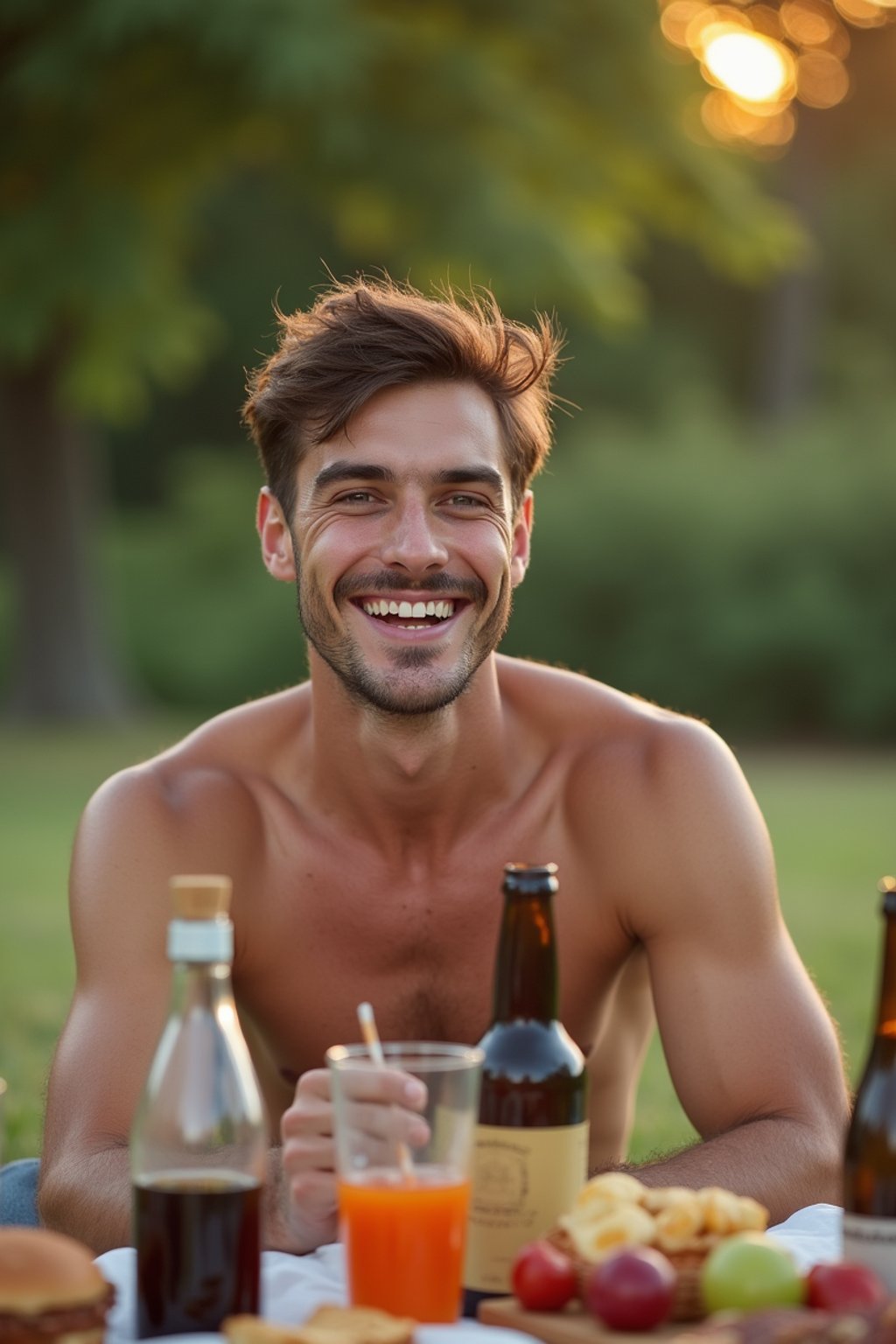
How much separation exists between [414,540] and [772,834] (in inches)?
430

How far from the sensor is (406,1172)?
2.00 metres

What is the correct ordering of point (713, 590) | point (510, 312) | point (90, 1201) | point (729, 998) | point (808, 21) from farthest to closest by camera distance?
point (808, 21)
point (713, 590)
point (510, 312)
point (729, 998)
point (90, 1201)

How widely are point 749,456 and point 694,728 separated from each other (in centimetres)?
2136

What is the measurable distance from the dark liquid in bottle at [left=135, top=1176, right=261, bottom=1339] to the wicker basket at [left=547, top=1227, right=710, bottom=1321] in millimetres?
339

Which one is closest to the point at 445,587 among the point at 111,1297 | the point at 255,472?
the point at 111,1297

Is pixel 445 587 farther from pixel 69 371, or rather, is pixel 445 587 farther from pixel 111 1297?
pixel 69 371

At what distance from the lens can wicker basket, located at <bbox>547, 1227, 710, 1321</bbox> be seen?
196cm

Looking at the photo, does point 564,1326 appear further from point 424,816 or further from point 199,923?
point 424,816

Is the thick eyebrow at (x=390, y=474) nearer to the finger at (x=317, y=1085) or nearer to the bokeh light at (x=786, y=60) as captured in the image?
the finger at (x=317, y=1085)

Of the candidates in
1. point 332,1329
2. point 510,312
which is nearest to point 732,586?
point 510,312

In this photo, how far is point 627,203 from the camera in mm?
18656

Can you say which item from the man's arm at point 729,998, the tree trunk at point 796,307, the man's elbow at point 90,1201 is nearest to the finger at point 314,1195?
the man's elbow at point 90,1201

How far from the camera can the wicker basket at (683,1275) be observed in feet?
6.43

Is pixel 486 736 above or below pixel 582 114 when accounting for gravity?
below
